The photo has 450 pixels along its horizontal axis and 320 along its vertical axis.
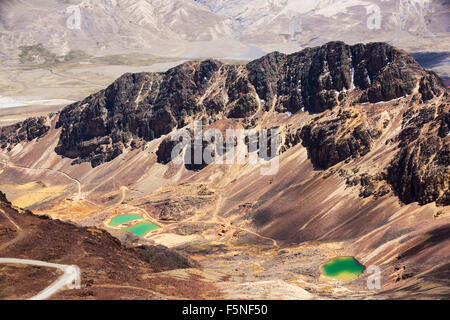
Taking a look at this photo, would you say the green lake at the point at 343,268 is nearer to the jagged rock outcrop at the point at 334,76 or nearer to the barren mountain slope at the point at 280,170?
the barren mountain slope at the point at 280,170

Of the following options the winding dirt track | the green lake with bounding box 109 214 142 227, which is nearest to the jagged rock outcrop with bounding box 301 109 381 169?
the green lake with bounding box 109 214 142 227

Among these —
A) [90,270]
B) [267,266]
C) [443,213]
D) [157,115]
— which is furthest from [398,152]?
[157,115]

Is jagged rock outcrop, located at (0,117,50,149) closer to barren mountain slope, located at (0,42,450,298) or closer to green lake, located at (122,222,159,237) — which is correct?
barren mountain slope, located at (0,42,450,298)

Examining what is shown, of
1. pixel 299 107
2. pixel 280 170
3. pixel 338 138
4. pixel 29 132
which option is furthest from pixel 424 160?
pixel 29 132

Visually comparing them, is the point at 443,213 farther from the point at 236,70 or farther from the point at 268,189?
the point at 236,70

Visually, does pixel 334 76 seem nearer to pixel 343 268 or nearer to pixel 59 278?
pixel 343 268
